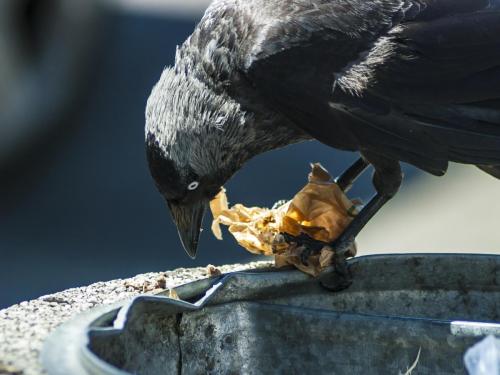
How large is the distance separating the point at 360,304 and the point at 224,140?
1.11 m

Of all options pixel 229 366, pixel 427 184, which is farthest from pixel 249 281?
pixel 427 184

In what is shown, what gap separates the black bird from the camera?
3637mm

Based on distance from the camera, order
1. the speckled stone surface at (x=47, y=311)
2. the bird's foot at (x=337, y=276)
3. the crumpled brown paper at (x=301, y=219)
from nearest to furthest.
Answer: the speckled stone surface at (x=47, y=311) → the bird's foot at (x=337, y=276) → the crumpled brown paper at (x=301, y=219)

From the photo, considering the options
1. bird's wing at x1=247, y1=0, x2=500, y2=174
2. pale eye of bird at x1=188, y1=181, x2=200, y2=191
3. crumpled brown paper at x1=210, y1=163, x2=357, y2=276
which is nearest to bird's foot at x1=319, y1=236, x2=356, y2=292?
crumpled brown paper at x1=210, y1=163, x2=357, y2=276

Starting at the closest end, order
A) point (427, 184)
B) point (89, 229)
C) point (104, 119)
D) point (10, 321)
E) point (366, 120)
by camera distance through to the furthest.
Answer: point (10, 321), point (366, 120), point (89, 229), point (104, 119), point (427, 184)

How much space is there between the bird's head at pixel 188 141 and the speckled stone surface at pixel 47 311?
559 mm

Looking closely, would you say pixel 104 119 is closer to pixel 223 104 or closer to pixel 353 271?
pixel 223 104

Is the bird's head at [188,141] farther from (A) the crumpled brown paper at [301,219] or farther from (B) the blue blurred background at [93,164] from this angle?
(B) the blue blurred background at [93,164]

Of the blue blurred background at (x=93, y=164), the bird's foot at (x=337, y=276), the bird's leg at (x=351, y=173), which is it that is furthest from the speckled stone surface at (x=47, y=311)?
the blue blurred background at (x=93, y=164)

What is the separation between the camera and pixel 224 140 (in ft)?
12.9

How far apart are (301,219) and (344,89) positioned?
0.50 meters

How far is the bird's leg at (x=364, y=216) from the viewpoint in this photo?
3104 mm

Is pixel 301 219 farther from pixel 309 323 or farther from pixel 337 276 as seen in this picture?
pixel 309 323

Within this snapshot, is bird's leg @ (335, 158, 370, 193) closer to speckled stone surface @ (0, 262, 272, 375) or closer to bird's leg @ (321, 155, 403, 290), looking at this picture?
bird's leg @ (321, 155, 403, 290)
